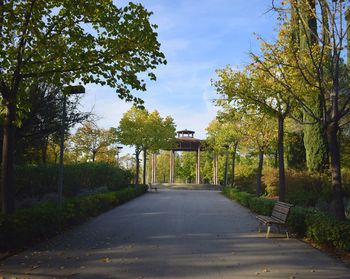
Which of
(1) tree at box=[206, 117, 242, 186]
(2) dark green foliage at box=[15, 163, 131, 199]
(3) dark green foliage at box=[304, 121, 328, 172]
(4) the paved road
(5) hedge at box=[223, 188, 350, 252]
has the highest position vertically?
(1) tree at box=[206, 117, 242, 186]

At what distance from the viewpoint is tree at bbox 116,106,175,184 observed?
35594 mm

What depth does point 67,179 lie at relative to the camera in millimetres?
19359

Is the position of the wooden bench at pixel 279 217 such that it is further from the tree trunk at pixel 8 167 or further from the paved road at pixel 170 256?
the tree trunk at pixel 8 167

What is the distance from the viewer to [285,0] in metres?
10.1

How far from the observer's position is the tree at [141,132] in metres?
35.6

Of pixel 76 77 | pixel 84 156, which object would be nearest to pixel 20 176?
pixel 76 77

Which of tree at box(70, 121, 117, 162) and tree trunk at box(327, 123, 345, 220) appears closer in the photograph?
tree trunk at box(327, 123, 345, 220)

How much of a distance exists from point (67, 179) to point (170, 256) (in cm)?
1274

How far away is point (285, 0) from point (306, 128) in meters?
13.9

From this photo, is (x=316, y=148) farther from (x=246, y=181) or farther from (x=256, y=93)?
(x=246, y=181)

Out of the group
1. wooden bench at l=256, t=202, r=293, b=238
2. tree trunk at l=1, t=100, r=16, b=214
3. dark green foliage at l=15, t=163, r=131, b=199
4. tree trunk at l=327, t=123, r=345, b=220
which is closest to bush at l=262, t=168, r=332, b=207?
wooden bench at l=256, t=202, r=293, b=238

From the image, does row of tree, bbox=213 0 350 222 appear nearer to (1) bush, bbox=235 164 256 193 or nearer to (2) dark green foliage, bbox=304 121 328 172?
(2) dark green foliage, bbox=304 121 328 172

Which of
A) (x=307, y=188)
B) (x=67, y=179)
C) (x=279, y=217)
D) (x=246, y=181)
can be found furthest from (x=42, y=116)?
(x=246, y=181)

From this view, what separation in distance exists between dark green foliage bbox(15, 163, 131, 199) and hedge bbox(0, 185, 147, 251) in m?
2.95
